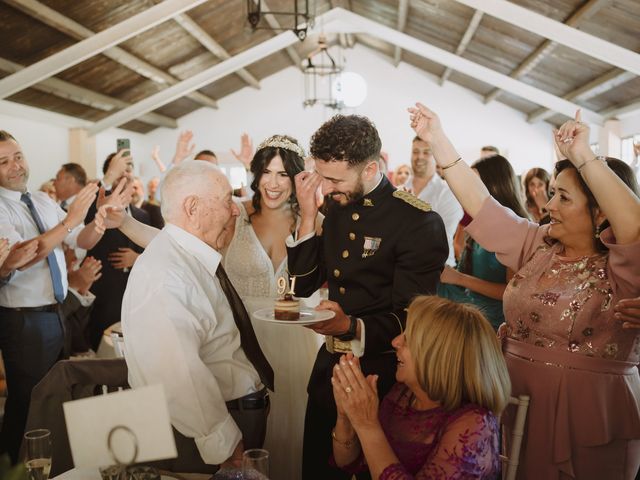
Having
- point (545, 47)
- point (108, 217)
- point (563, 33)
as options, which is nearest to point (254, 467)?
point (108, 217)

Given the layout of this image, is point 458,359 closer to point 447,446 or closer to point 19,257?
point 447,446

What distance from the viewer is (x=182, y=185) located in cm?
187

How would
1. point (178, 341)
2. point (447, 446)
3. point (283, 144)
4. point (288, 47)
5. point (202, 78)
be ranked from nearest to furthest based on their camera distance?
point (447, 446) < point (178, 341) < point (283, 144) < point (202, 78) < point (288, 47)

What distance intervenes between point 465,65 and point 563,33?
3.69 meters

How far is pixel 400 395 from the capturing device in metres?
1.72

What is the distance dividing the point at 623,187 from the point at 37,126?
976 centimetres

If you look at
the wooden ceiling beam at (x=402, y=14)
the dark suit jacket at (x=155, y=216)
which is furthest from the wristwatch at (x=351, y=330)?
the wooden ceiling beam at (x=402, y=14)

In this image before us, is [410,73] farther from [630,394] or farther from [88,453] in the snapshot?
[88,453]

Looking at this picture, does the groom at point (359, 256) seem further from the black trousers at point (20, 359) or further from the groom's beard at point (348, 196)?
the black trousers at point (20, 359)

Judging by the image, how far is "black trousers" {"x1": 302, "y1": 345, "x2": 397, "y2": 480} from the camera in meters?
2.05

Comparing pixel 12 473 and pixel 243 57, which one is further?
pixel 243 57

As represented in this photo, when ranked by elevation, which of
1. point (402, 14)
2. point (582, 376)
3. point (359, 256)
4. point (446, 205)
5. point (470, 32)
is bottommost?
point (582, 376)

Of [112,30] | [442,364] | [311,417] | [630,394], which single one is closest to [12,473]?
[442,364]

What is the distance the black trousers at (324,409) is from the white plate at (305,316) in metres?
0.26
